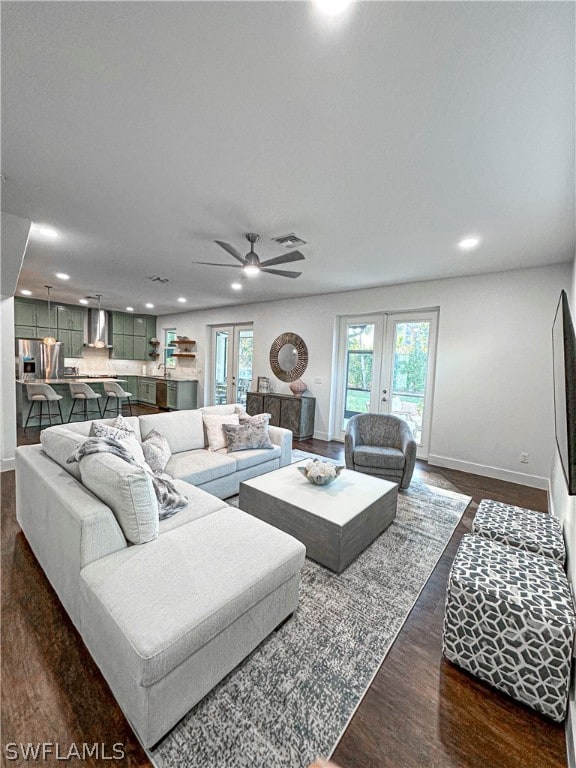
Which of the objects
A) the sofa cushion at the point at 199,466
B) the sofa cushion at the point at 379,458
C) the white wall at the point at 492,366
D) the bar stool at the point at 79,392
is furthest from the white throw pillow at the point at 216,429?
the bar stool at the point at 79,392

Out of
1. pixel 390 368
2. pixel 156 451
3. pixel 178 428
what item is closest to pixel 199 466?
pixel 156 451

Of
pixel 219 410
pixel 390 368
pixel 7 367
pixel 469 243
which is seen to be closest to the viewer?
pixel 469 243

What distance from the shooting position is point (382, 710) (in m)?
1.32

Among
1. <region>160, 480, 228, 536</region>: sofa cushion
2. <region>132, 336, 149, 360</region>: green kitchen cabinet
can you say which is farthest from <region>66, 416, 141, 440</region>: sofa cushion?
<region>132, 336, 149, 360</region>: green kitchen cabinet

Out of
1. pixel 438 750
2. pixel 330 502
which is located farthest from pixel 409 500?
pixel 438 750

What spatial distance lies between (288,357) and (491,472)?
3819 millimetres

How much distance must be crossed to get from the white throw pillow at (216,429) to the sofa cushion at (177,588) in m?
1.70

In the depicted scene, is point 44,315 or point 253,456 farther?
point 44,315

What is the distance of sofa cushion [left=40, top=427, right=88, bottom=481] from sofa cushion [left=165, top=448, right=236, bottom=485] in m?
0.87

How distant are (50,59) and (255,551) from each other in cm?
243

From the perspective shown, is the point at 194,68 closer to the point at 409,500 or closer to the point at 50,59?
the point at 50,59

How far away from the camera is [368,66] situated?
1323 millimetres

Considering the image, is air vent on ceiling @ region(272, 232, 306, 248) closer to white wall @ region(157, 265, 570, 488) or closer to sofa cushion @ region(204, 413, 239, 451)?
sofa cushion @ region(204, 413, 239, 451)

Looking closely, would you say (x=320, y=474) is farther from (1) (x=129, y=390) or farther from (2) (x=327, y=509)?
(1) (x=129, y=390)
